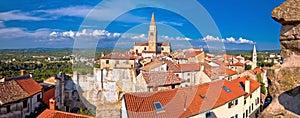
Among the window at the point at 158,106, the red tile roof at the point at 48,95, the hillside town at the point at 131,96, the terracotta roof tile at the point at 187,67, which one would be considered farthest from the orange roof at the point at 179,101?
the terracotta roof tile at the point at 187,67

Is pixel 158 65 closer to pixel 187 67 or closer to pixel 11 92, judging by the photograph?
pixel 187 67

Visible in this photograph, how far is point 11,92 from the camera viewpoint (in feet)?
53.1

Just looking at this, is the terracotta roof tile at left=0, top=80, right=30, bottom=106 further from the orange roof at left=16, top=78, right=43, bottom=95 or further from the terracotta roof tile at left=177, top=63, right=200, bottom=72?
the terracotta roof tile at left=177, top=63, right=200, bottom=72

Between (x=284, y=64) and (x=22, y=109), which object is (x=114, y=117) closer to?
(x=284, y=64)

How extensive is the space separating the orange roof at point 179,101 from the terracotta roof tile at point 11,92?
8158 millimetres

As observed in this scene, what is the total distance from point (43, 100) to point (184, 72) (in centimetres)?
1706

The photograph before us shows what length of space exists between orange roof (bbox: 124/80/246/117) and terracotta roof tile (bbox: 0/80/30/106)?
8.16 metres

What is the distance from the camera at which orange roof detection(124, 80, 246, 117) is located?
1161 cm

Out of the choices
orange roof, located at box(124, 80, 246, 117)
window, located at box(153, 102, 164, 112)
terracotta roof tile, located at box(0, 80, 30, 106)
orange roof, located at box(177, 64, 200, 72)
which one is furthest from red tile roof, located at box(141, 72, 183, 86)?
orange roof, located at box(177, 64, 200, 72)

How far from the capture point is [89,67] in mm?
25891

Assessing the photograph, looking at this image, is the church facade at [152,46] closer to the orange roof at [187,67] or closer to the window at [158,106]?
the orange roof at [187,67]

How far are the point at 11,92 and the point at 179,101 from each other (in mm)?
11052

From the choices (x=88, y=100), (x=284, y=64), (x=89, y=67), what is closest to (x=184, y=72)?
(x=89, y=67)

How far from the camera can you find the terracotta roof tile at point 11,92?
15037mm
